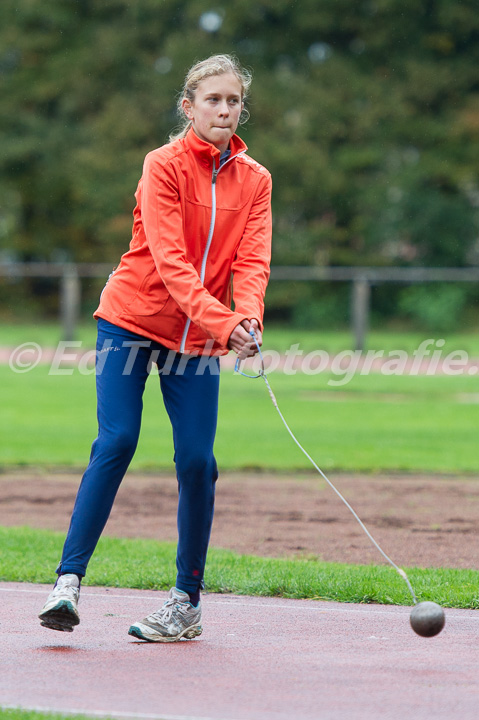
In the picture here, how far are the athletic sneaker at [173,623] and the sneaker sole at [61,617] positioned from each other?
0.30 m

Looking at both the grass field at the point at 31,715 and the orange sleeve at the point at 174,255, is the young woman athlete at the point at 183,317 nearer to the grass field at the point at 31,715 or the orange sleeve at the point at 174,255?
the orange sleeve at the point at 174,255

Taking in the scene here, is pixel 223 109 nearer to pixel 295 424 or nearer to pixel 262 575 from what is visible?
pixel 262 575

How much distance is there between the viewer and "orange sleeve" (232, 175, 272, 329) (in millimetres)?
4656

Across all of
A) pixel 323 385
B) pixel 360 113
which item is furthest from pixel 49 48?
pixel 323 385

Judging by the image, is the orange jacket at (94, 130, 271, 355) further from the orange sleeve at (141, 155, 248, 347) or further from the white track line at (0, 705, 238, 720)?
the white track line at (0, 705, 238, 720)

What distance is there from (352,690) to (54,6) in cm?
4463

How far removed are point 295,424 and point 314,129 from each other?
2648cm

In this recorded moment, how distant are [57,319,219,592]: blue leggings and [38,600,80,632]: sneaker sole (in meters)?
0.19

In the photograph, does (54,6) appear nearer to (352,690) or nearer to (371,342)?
(371,342)

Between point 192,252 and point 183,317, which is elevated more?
point 192,252

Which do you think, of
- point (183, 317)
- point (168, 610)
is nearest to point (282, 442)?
point (168, 610)

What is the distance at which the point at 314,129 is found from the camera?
39.6 metres

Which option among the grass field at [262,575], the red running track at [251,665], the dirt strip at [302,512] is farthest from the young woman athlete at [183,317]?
the dirt strip at [302,512]

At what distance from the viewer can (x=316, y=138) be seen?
131ft
